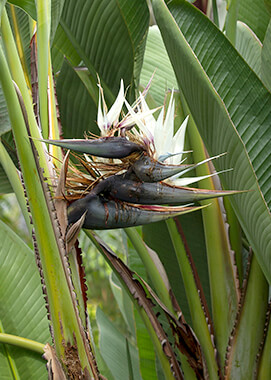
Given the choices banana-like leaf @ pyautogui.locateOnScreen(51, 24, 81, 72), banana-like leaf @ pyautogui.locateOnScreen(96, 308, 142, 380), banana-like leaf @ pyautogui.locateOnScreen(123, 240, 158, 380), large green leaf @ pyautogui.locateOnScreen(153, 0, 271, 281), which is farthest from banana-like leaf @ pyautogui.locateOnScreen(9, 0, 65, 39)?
banana-like leaf @ pyautogui.locateOnScreen(96, 308, 142, 380)

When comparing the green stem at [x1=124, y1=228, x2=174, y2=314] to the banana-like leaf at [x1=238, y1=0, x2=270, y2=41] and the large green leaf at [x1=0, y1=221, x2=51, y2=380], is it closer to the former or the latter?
the large green leaf at [x1=0, y1=221, x2=51, y2=380]

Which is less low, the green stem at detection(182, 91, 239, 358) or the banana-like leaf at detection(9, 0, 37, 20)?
the banana-like leaf at detection(9, 0, 37, 20)

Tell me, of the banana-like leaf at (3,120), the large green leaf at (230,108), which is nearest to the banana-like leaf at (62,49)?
the banana-like leaf at (3,120)

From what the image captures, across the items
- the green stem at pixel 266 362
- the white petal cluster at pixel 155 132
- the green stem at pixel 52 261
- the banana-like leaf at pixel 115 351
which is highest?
the white petal cluster at pixel 155 132

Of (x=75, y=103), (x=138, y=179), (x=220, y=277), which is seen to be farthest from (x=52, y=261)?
(x=75, y=103)

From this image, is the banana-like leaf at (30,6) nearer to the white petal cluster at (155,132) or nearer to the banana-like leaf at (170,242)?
the white petal cluster at (155,132)

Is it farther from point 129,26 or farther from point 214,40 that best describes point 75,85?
point 214,40

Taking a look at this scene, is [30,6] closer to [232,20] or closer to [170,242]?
[232,20]
